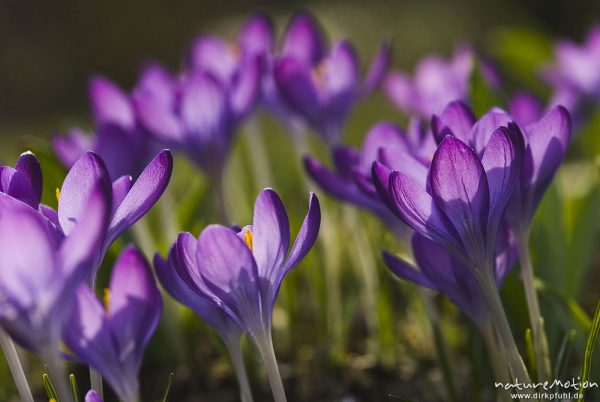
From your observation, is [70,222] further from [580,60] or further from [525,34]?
[525,34]

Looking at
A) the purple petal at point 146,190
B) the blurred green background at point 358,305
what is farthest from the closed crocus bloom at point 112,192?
the blurred green background at point 358,305

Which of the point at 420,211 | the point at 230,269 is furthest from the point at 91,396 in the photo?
the point at 420,211

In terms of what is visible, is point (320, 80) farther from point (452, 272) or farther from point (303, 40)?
point (452, 272)

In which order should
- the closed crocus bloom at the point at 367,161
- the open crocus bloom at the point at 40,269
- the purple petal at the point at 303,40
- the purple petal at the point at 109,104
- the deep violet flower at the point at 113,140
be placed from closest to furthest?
the open crocus bloom at the point at 40,269, the closed crocus bloom at the point at 367,161, the deep violet flower at the point at 113,140, the purple petal at the point at 109,104, the purple petal at the point at 303,40

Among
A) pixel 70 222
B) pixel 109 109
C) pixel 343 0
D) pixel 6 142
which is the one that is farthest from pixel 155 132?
pixel 343 0

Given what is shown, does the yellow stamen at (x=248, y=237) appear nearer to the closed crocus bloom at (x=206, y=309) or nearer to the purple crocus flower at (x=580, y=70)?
the closed crocus bloom at (x=206, y=309)
